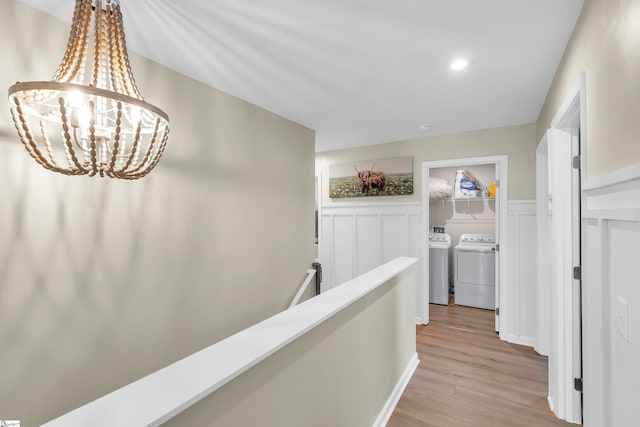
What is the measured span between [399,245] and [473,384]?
1.80m

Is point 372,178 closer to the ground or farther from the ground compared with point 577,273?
farther from the ground

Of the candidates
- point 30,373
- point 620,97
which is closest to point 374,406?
point 30,373

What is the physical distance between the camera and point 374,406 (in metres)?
1.80

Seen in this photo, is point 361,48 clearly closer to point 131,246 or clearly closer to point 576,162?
point 576,162

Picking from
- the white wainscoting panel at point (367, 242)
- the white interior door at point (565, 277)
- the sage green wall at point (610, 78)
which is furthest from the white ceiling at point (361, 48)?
the white wainscoting panel at point (367, 242)

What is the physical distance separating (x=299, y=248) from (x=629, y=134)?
2.65 meters

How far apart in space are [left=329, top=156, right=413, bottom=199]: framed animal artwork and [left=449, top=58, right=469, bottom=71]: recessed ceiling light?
1853mm

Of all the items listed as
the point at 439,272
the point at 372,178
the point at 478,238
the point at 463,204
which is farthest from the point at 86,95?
the point at 463,204

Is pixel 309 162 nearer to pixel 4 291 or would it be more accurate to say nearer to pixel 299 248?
pixel 299 248

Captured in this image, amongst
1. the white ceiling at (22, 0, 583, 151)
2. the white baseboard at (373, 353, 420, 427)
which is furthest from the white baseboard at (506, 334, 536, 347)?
the white ceiling at (22, 0, 583, 151)

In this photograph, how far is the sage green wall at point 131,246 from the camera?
1.33m

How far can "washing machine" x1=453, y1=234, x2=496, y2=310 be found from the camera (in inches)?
165

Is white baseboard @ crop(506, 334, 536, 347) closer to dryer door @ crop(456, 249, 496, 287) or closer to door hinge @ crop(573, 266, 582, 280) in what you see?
dryer door @ crop(456, 249, 496, 287)

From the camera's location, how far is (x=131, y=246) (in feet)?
Result: 5.76
